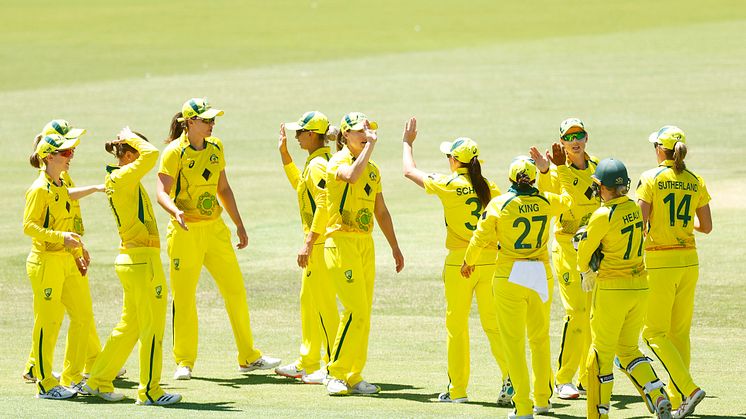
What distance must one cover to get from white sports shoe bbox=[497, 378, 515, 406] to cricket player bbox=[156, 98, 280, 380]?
109 inches

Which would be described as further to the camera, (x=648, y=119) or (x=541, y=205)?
(x=648, y=119)

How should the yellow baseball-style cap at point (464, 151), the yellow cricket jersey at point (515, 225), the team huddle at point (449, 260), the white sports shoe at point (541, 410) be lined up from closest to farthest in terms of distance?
the team huddle at point (449, 260) → the yellow cricket jersey at point (515, 225) → the white sports shoe at point (541, 410) → the yellow baseball-style cap at point (464, 151)

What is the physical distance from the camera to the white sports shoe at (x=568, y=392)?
11.6m

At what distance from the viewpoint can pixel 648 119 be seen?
30.7 meters

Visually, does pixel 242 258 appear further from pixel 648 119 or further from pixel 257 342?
pixel 648 119

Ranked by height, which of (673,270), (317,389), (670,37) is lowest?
(317,389)

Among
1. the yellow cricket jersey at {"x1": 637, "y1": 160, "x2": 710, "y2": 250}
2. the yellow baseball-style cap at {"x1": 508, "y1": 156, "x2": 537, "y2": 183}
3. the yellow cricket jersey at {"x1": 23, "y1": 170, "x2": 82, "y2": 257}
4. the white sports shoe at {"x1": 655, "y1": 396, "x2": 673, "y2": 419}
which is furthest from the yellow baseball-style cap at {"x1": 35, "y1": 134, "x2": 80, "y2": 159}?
the white sports shoe at {"x1": 655, "y1": 396, "x2": 673, "y2": 419}

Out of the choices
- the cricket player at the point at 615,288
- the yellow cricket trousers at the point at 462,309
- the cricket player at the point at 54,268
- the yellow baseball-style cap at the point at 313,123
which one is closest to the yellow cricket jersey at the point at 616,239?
the cricket player at the point at 615,288

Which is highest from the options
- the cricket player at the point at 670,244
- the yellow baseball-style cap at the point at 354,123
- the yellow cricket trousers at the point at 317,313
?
the yellow baseball-style cap at the point at 354,123

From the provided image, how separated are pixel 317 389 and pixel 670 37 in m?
33.4

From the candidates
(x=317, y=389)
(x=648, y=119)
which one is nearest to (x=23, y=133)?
(x=648, y=119)

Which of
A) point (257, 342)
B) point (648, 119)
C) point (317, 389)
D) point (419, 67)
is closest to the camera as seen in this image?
point (317, 389)

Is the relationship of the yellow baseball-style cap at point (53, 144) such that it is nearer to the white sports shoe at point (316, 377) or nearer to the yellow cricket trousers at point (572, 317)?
the white sports shoe at point (316, 377)

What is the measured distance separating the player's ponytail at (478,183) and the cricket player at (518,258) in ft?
2.48
